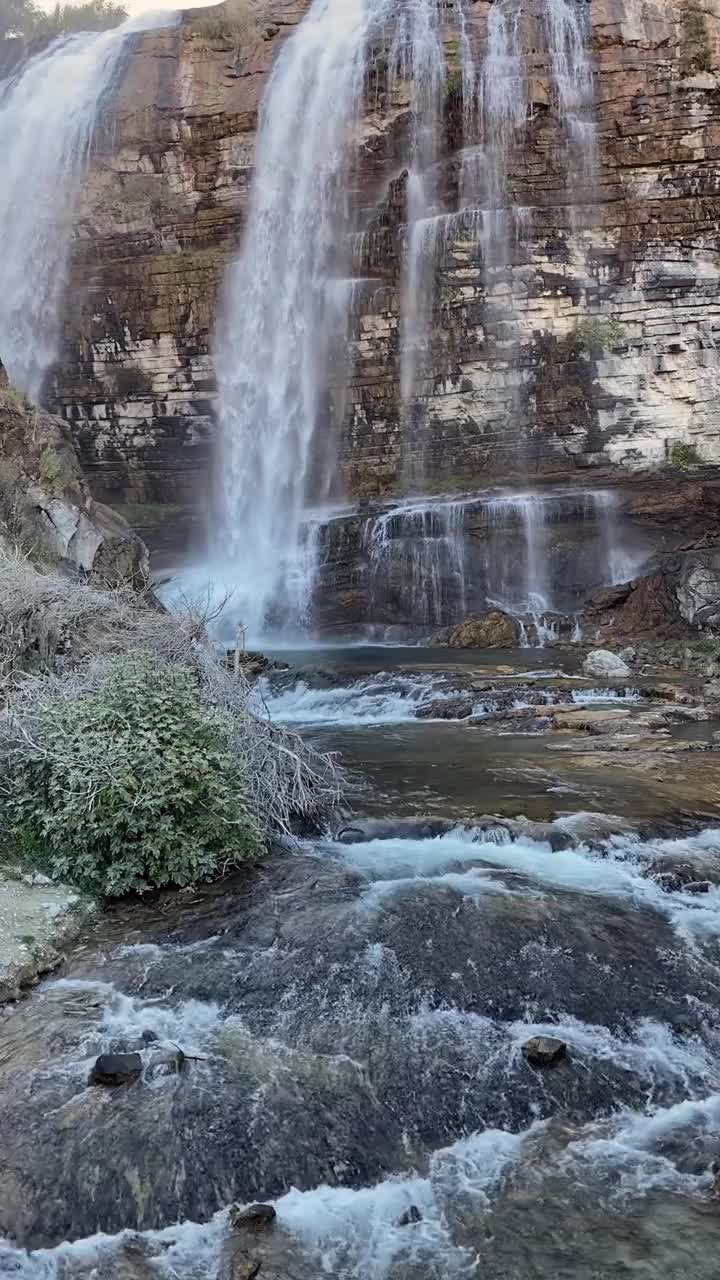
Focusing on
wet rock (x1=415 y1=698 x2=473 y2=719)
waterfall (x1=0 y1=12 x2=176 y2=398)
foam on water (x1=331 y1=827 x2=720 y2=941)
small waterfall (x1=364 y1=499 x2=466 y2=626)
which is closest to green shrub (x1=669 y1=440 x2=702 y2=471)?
small waterfall (x1=364 y1=499 x2=466 y2=626)

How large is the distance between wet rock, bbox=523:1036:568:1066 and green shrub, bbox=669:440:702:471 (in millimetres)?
22849

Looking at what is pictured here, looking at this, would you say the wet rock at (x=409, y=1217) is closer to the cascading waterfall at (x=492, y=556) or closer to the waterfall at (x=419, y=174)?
the cascading waterfall at (x=492, y=556)

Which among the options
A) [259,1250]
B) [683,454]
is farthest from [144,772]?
[683,454]

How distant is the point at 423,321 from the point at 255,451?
5.95 meters

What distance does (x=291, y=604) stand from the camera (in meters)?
23.4

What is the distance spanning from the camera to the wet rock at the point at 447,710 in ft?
42.3

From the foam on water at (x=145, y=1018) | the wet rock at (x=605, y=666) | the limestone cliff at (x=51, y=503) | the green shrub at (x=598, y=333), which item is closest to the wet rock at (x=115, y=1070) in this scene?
the foam on water at (x=145, y=1018)

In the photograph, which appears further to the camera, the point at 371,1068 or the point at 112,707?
the point at 112,707

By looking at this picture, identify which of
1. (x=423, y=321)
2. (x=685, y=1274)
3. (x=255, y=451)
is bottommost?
(x=685, y=1274)

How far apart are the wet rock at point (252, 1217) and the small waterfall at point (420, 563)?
61.5ft

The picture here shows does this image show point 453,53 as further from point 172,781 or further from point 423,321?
point 172,781

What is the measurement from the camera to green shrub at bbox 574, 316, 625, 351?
83.9 feet

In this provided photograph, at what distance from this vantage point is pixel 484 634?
66.7 feet

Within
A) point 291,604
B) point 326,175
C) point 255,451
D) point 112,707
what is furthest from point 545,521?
point 112,707
